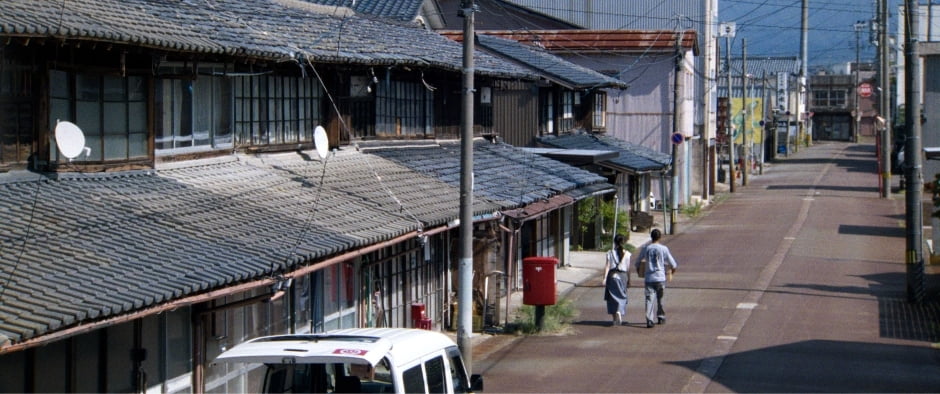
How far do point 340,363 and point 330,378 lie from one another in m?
0.26

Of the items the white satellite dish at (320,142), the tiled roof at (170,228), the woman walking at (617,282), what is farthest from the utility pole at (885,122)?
the tiled roof at (170,228)

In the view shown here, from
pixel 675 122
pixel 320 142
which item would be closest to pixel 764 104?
pixel 675 122

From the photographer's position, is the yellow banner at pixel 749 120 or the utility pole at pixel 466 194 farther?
the yellow banner at pixel 749 120

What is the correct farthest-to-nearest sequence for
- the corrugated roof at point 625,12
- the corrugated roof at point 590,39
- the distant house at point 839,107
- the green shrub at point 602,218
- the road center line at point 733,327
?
the distant house at point 839,107
the corrugated roof at point 625,12
the corrugated roof at point 590,39
the green shrub at point 602,218
the road center line at point 733,327

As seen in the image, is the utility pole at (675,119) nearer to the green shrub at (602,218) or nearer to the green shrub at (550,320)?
the green shrub at (602,218)

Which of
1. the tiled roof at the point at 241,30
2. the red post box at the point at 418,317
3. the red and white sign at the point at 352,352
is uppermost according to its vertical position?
the tiled roof at the point at 241,30

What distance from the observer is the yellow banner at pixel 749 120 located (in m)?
60.6

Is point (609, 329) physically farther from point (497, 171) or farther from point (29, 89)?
point (29, 89)

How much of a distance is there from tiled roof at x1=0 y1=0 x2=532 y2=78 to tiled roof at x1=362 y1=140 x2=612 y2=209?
5.70 ft

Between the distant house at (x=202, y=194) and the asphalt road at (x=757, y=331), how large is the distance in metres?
2.55

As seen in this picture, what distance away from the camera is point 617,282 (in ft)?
59.1

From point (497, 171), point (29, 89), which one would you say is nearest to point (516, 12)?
point (497, 171)

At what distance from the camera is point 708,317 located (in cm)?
1883

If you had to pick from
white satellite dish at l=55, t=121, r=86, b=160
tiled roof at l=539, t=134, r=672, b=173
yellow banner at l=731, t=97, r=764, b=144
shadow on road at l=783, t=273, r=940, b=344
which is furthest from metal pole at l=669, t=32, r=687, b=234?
white satellite dish at l=55, t=121, r=86, b=160
